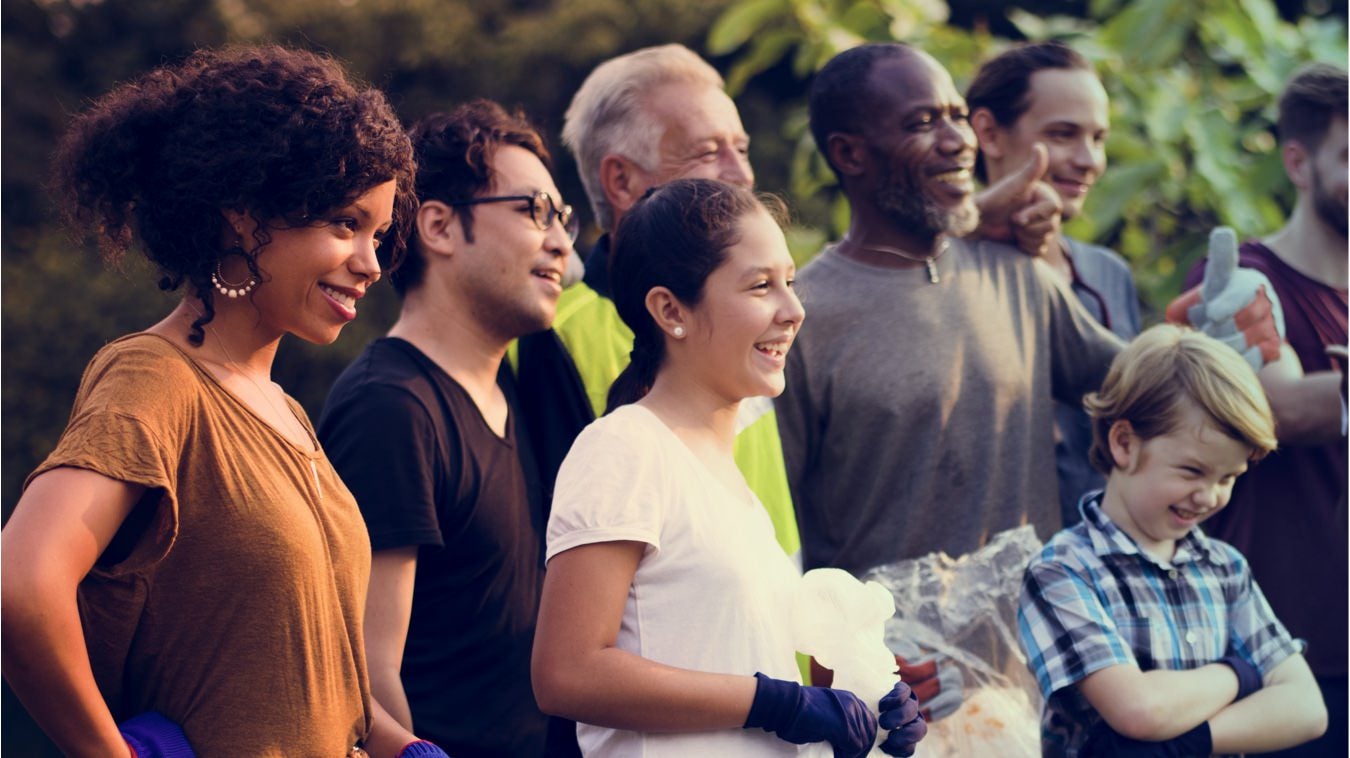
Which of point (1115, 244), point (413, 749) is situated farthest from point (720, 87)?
point (1115, 244)

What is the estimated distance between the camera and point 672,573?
2.17m

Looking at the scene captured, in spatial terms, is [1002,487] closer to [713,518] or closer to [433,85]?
[713,518]

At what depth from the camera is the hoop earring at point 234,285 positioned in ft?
A: 6.64

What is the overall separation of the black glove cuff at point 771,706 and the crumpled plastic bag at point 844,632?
0.15 metres

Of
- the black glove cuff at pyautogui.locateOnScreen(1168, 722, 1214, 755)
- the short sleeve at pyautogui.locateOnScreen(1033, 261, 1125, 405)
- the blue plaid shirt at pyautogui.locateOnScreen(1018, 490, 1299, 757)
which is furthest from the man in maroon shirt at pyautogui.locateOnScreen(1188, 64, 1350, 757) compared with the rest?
the black glove cuff at pyautogui.locateOnScreen(1168, 722, 1214, 755)

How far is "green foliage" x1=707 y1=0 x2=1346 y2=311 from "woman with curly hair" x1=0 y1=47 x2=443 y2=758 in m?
2.77

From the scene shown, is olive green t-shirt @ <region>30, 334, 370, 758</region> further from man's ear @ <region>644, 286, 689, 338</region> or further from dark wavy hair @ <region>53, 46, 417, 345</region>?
man's ear @ <region>644, 286, 689, 338</region>

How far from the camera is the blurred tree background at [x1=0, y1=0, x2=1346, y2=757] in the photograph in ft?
16.7

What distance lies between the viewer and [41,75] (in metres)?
8.84

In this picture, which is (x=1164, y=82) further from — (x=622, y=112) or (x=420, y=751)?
(x=420, y=751)

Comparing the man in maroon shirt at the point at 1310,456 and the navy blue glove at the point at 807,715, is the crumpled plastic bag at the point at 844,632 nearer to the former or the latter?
the navy blue glove at the point at 807,715

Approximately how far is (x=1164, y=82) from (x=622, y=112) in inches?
100

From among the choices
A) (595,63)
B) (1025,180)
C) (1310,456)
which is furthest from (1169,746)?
(595,63)

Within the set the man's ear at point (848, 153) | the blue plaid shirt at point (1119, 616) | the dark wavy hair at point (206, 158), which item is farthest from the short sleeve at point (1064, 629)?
the dark wavy hair at point (206, 158)
